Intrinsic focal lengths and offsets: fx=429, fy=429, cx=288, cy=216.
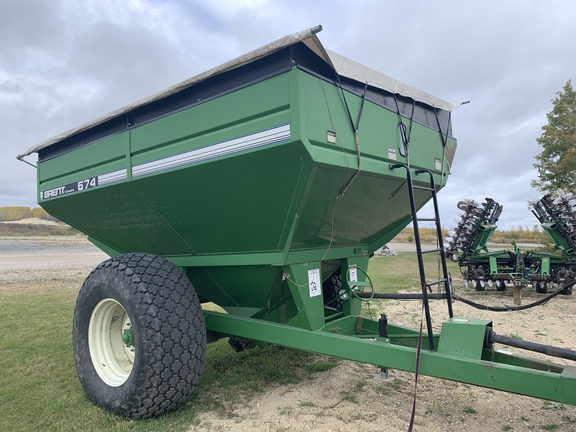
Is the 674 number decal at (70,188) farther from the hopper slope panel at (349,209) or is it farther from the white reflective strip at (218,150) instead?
the hopper slope panel at (349,209)

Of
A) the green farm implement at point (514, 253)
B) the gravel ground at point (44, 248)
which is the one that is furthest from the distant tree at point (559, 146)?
the gravel ground at point (44, 248)

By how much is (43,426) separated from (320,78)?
3339mm

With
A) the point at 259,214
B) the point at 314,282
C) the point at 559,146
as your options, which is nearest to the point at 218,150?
the point at 259,214

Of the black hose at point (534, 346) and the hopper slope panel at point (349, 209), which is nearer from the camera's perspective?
the black hose at point (534, 346)

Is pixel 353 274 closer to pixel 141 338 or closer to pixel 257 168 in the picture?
pixel 257 168

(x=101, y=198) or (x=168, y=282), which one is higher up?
(x=101, y=198)

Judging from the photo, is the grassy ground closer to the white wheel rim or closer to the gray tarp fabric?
the white wheel rim

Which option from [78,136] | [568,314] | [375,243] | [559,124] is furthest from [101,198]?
[559,124]

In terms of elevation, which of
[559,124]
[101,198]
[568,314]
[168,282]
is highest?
[559,124]

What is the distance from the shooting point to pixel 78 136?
→ 4.58 meters

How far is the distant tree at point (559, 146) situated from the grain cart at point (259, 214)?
1588 centimetres

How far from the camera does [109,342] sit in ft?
13.1

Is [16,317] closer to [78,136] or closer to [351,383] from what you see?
[78,136]

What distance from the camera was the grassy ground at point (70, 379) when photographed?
11.0ft
